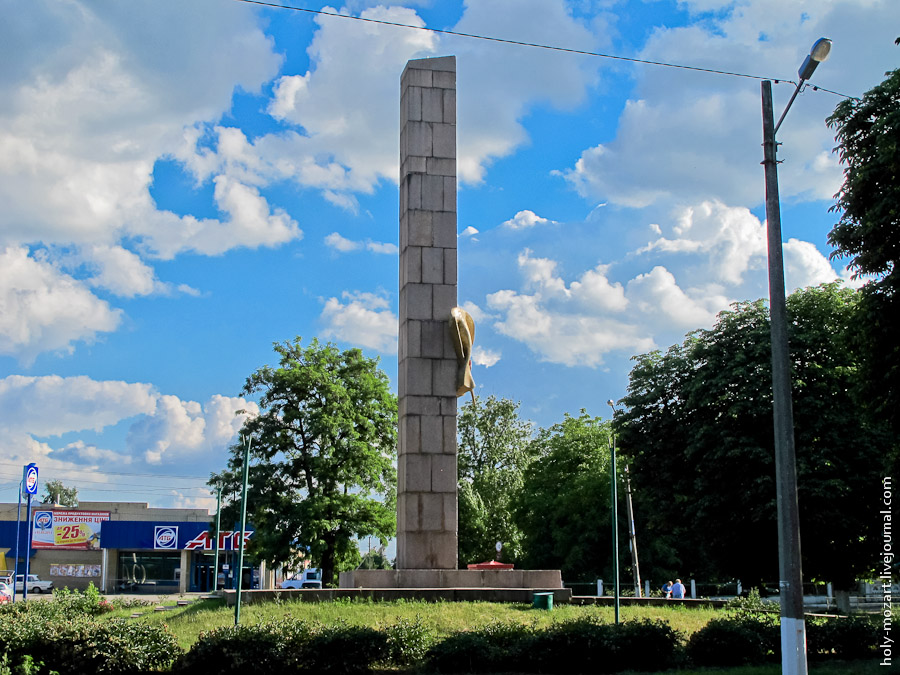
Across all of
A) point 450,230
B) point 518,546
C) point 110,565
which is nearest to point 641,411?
point 450,230

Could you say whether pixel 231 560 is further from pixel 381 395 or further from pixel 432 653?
pixel 432 653

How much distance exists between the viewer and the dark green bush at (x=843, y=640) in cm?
1644

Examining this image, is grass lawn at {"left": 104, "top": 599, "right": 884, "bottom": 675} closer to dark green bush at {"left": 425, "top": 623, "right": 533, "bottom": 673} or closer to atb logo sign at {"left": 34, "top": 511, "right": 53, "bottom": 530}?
dark green bush at {"left": 425, "top": 623, "right": 533, "bottom": 673}

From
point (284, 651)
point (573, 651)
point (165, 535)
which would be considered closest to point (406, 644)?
point (284, 651)

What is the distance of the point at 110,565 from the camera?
63594mm

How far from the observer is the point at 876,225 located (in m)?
16.8

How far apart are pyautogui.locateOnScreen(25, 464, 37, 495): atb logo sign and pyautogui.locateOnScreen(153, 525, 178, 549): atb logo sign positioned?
3371 centimetres

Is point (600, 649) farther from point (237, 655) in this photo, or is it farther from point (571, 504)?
point (571, 504)

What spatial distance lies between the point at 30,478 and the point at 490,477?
32.2 meters

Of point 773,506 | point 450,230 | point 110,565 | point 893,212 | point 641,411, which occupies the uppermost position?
point 450,230

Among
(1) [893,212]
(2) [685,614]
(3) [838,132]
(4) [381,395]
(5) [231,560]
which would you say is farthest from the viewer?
(5) [231,560]

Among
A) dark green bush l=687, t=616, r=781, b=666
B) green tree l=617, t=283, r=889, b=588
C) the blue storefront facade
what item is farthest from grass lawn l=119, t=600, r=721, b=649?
the blue storefront facade

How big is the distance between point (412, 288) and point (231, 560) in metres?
44.8

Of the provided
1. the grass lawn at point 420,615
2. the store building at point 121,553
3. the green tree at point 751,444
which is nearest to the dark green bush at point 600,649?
the grass lawn at point 420,615
